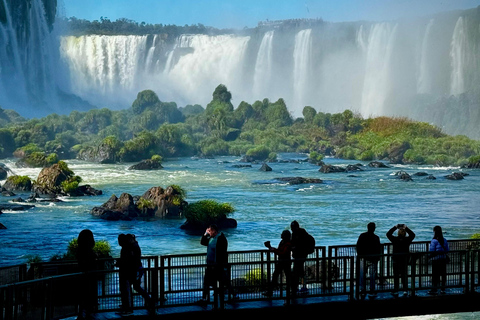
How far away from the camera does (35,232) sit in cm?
4369

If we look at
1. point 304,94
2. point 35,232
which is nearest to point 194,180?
point 35,232

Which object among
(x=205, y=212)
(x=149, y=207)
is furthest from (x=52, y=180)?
(x=205, y=212)

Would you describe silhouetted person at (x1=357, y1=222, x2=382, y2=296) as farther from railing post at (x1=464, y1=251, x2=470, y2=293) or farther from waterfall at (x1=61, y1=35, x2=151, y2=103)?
waterfall at (x1=61, y1=35, x2=151, y2=103)

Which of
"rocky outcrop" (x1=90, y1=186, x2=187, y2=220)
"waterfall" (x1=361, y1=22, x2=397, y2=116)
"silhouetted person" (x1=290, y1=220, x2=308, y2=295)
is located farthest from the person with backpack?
"waterfall" (x1=361, y1=22, x2=397, y2=116)

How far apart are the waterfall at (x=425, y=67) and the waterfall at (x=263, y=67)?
100ft

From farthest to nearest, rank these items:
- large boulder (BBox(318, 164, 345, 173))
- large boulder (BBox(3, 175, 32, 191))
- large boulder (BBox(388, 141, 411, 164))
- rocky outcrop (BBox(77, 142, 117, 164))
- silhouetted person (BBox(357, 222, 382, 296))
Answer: large boulder (BBox(388, 141, 411, 164)), rocky outcrop (BBox(77, 142, 117, 164)), large boulder (BBox(318, 164, 345, 173)), large boulder (BBox(3, 175, 32, 191)), silhouetted person (BBox(357, 222, 382, 296))

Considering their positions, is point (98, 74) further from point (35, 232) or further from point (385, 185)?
point (35, 232)

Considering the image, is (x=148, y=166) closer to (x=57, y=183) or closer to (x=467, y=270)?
(x=57, y=183)

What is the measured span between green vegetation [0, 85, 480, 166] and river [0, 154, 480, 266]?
28.9ft

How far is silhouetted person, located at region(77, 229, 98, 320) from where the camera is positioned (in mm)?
13930

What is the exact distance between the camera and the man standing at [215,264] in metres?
14.9

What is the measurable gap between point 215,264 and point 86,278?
7.22ft

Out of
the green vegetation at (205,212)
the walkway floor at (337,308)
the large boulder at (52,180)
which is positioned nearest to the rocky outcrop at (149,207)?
the green vegetation at (205,212)

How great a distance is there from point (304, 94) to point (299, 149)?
6572 cm
